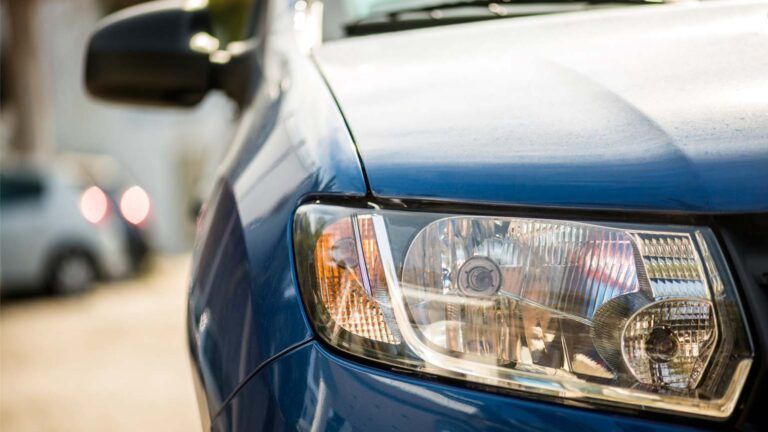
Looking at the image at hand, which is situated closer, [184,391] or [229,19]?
[184,391]

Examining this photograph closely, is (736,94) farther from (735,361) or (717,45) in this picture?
(735,361)

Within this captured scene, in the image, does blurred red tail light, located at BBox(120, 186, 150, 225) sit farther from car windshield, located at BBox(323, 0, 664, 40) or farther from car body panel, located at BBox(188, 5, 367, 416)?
car body panel, located at BBox(188, 5, 367, 416)

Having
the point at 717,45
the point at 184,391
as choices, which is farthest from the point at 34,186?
the point at 717,45

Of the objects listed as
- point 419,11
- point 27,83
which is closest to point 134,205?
point 27,83

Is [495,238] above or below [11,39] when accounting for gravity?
above

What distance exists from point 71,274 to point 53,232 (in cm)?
56

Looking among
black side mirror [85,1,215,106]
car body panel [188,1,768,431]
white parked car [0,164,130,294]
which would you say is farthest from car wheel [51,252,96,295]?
car body panel [188,1,768,431]

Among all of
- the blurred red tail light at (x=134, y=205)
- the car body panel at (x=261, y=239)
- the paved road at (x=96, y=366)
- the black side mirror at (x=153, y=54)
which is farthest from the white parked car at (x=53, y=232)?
the car body panel at (x=261, y=239)

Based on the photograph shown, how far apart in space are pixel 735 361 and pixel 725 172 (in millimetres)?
206

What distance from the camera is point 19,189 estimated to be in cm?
1271

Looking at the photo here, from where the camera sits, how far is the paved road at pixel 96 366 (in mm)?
5312

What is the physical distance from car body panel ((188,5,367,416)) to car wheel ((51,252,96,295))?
1156cm

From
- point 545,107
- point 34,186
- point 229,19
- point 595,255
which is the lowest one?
point 34,186

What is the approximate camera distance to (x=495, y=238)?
119 cm
